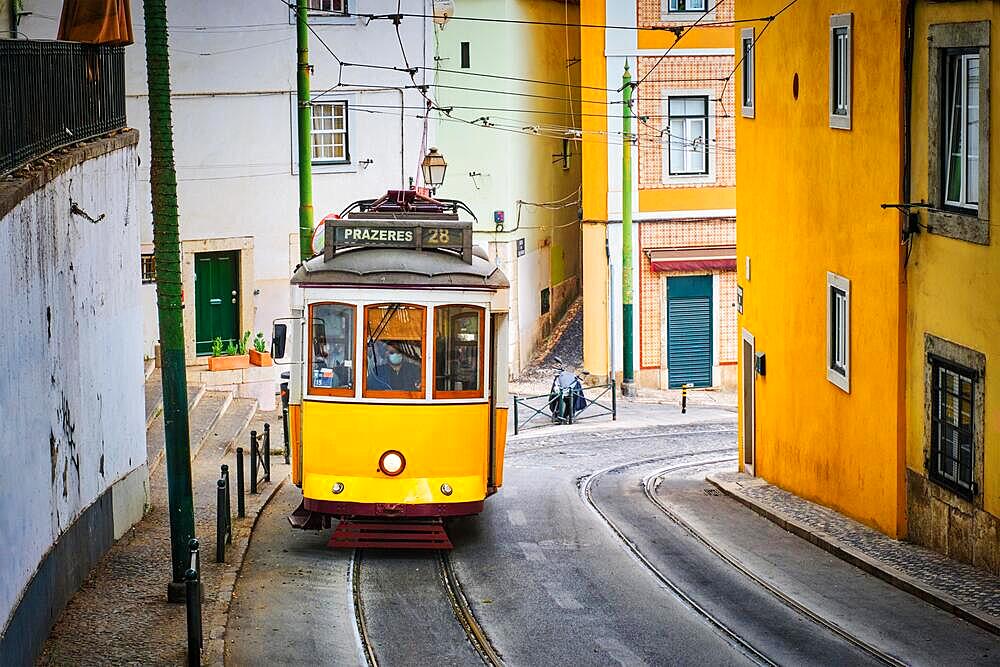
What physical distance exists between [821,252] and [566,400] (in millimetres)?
12468

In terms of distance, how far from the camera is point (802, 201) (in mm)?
19203

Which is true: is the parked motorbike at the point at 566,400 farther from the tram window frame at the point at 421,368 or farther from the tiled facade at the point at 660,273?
the tram window frame at the point at 421,368

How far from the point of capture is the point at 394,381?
15.1 metres

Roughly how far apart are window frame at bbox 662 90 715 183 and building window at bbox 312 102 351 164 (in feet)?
23.6

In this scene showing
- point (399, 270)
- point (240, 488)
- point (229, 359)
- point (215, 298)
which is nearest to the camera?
point (399, 270)

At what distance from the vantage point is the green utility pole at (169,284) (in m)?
12.8

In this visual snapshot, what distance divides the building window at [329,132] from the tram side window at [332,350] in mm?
17693

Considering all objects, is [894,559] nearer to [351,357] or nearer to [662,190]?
[351,357]

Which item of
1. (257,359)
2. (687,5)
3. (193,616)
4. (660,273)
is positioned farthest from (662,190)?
(193,616)

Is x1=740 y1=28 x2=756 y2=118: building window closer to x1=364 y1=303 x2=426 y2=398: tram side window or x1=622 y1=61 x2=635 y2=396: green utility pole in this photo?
x1=364 y1=303 x2=426 y2=398: tram side window

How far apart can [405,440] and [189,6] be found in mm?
17965

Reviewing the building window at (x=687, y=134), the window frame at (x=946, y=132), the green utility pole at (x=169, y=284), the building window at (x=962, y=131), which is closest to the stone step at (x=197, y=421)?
the green utility pole at (x=169, y=284)

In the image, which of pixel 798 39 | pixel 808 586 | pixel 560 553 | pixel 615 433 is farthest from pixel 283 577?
pixel 615 433

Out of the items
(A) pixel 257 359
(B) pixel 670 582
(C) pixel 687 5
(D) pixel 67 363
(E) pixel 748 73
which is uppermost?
(C) pixel 687 5
